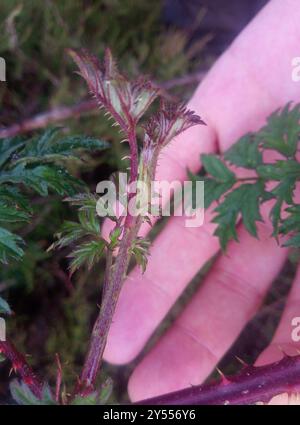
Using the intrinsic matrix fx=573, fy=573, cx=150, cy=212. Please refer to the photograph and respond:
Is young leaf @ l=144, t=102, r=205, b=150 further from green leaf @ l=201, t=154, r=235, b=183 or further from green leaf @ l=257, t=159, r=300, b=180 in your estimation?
green leaf @ l=201, t=154, r=235, b=183

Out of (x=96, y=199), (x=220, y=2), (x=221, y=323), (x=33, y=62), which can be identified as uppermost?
(x=220, y=2)

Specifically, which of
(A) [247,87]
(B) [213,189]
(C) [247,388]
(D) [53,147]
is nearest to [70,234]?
(D) [53,147]

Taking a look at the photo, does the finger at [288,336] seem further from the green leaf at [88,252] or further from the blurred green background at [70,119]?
the green leaf at [88,252]

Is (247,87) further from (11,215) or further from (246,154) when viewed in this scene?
(11,215)

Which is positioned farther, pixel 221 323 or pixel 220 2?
pixel 220 2

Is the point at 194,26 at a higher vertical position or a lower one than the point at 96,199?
higher

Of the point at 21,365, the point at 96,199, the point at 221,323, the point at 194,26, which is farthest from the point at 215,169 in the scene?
the point at 194,26

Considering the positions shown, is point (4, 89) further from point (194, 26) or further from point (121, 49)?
point (194, 26)
